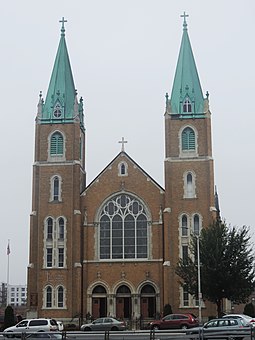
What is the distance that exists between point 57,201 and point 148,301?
12.4 metres

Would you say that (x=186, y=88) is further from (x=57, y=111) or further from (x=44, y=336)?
(x=44, y=336)

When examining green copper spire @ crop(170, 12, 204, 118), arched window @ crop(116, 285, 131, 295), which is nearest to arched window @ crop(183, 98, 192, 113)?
green copper spire @ crop(170, 12, 204, 118)

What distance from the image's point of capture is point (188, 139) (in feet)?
209

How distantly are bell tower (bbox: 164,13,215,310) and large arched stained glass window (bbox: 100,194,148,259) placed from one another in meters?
2.44

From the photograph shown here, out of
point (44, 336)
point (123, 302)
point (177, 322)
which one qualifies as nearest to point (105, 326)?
point (177, 322)

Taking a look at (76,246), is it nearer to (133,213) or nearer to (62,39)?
(133,213)

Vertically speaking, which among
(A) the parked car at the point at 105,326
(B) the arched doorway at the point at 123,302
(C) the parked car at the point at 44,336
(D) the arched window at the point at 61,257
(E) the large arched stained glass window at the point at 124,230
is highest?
(E) the large arched stained glass window at the point at 124,230

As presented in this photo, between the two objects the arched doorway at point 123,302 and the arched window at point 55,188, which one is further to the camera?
the arched window at point 55,188

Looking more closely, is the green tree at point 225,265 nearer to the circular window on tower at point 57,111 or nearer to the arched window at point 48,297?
the arched window at point 48,297

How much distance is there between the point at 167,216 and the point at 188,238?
107 inches

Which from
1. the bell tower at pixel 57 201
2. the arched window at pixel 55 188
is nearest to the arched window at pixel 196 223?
the bell tower at pixel 57 201

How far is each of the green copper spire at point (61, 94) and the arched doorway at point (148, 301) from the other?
17.7 meters

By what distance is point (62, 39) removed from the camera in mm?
69438

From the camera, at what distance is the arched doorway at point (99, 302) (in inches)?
2408
